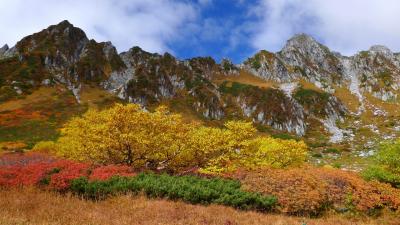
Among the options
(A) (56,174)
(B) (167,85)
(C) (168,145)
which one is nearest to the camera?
(A) (56,174)

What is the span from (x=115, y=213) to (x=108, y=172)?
29.1ft

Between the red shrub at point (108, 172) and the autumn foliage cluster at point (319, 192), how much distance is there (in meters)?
7.22

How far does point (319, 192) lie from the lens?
22.0 meters

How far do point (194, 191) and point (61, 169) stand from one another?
31.0 ft

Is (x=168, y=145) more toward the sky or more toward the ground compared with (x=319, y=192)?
more toward the sky

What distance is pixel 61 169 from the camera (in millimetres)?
23438

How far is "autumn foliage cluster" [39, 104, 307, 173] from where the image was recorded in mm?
26891

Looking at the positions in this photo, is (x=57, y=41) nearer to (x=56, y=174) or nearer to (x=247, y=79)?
(x=247, y=79)

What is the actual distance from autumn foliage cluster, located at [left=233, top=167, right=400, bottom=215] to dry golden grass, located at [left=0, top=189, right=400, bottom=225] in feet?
7.72

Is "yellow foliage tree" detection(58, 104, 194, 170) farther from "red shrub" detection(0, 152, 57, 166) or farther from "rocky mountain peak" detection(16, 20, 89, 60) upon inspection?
"rocky mountain peak" detection(16, 20, 89, 60)

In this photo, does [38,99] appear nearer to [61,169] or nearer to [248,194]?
[61,169]

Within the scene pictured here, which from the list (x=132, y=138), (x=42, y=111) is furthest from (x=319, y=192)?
(x=42, y=111)

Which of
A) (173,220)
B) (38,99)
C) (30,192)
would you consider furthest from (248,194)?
(38,99)

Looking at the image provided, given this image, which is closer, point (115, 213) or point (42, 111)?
point (115, 213)
